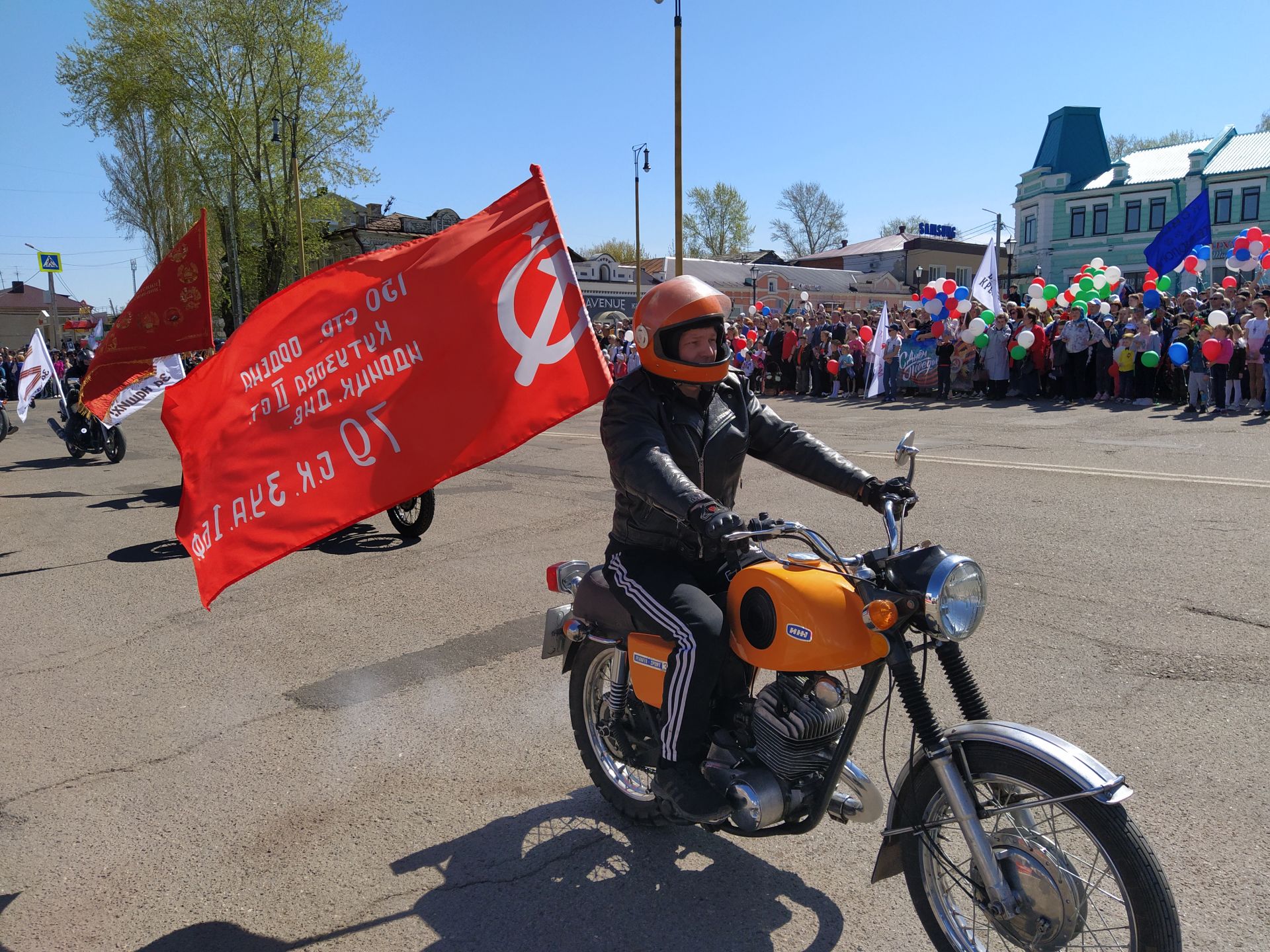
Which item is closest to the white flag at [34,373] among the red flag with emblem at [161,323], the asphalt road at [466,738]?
the red flag with emblem at [161,323]

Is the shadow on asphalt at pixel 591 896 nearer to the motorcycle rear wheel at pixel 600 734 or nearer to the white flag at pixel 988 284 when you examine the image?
the motorcycle rear wheel at pixel 600 734

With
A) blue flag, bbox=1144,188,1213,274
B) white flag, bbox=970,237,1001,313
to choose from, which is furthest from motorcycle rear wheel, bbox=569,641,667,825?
blue flag, bbox=1144,188,1213,274

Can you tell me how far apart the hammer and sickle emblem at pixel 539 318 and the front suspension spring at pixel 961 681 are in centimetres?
216

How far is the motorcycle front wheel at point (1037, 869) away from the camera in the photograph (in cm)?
221

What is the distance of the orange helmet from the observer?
312 centimetres

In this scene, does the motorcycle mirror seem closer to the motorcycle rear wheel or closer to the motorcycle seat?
the motorcycle seat

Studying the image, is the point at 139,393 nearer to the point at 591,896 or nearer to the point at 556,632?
the point at 556,632

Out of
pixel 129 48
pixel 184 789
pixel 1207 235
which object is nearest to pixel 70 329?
pixel 129 48

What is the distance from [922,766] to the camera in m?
2.57

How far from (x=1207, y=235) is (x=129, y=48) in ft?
127

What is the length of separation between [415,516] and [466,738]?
186 inches

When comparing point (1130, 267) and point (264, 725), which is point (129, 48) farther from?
point (1130, 267)

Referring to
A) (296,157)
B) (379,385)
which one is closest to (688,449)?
(379,385)

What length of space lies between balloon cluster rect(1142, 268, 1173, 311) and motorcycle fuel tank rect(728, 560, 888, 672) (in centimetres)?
→ 1892
